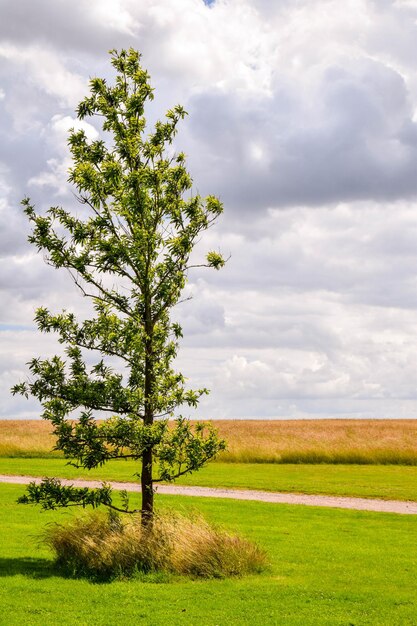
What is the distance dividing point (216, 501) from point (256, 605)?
44.5ft

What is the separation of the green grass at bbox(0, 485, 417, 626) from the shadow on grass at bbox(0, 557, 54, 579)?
21 millimetres

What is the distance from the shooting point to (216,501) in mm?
26516

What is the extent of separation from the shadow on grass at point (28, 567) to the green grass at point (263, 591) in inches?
0.8

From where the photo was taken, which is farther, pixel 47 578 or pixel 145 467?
pixel 145 467

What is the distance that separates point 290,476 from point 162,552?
20920 millimetres

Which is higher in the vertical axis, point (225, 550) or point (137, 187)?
point (137, 187)

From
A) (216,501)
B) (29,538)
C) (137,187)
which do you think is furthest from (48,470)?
(137,187)

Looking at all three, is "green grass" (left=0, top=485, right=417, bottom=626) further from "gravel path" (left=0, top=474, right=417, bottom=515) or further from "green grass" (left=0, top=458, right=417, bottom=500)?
"green grass" (left=0, top=458, right=417, bottom=500)

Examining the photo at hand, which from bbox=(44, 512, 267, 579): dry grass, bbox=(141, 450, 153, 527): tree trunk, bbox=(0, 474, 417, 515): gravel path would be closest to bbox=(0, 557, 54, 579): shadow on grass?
bbox=(44, 512, 267, 579): dry grass

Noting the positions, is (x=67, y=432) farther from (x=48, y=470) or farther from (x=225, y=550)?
(x=48, y=470)

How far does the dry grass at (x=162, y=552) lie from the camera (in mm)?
15328

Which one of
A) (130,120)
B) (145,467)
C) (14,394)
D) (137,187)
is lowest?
(145,467)

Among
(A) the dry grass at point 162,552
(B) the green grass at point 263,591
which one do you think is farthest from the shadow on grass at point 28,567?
(A) the dry grass at point 162,552

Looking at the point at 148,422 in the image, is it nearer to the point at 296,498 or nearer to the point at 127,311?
the point at 127,311
